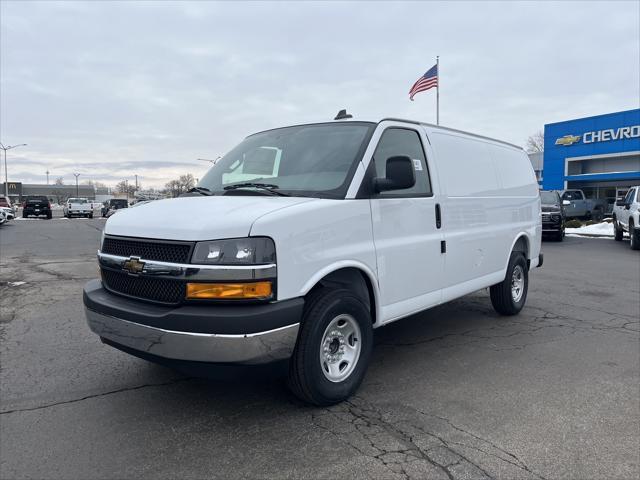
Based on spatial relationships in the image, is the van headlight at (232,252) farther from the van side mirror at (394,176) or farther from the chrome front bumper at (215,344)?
the van side mirror at (394,176)

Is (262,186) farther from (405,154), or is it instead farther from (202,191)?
(405,154)

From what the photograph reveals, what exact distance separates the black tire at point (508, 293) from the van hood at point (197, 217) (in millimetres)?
3594

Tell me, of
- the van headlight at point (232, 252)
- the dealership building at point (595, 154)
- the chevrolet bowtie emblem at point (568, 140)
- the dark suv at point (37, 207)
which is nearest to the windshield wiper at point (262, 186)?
the van headlight at point (232, 252)

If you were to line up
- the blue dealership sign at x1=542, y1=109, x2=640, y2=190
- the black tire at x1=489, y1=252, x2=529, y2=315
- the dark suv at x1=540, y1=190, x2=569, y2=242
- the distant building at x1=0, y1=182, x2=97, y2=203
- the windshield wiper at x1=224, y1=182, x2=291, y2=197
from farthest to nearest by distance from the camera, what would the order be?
the distant building at x1=0, y1=182, x2=97, y2=203 → the blue dealership sign at x1=542, y1=109, x2=640, y2=190 → the dark suv at x1=540, y1=190, x2=569, y2=242 → the black tire at x1=489, y1=252, x2=529, y2=315 → the windshield wiper at x1=224, y1=182, x2=291, y2=197

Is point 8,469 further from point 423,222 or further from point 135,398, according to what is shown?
point 423,222

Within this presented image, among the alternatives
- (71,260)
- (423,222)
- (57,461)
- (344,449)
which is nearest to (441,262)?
(423,222)

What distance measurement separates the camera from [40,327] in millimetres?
5707

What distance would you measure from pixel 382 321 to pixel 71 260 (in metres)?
10.1

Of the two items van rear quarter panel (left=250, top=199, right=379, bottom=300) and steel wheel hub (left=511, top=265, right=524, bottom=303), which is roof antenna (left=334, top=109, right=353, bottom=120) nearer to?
van rear quarter panel (left=250, top=199, right=379, bottom=300)

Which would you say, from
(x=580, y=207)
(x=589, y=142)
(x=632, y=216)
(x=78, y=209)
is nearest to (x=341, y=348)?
(x=632, y=216)

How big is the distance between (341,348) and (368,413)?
489 millimetres

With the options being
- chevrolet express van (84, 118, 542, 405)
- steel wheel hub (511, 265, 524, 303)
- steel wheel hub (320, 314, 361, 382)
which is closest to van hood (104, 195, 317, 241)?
chevrolet express van (84, 118, 542, 405)

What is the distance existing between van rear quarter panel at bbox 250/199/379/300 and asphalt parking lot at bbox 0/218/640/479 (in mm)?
961

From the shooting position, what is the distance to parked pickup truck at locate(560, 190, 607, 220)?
27.8m
